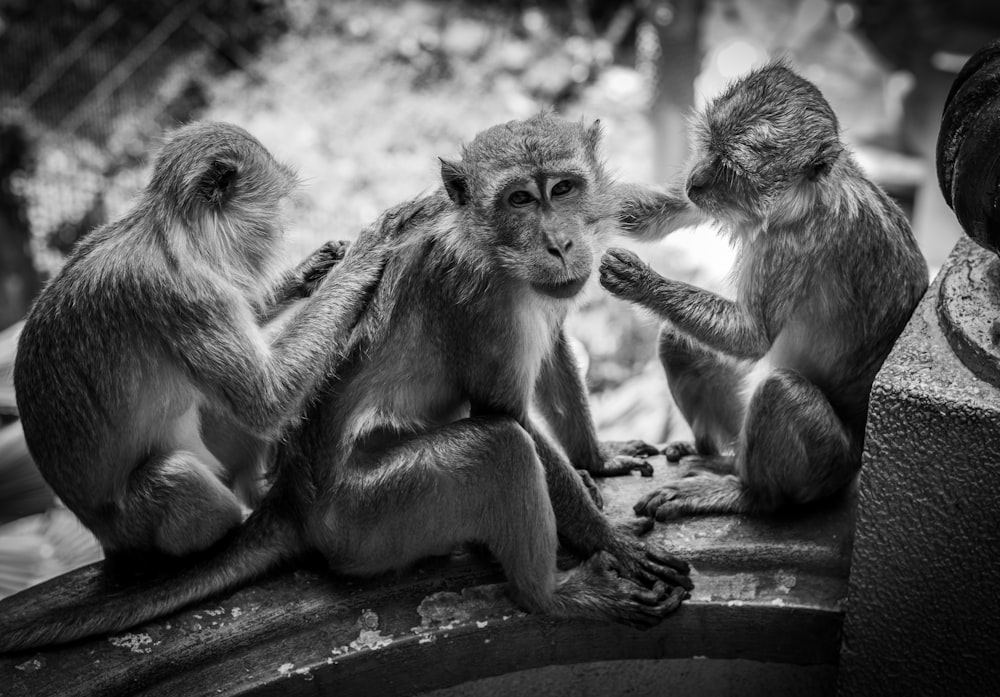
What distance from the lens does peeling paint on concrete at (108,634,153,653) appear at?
9.01ft

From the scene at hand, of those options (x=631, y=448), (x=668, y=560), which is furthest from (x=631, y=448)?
(x=668, y=560)

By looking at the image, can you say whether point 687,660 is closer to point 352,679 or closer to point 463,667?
point 463,667

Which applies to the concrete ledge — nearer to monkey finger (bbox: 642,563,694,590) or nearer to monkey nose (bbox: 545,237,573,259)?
monkey finger (bbox: 642,563,694,590)

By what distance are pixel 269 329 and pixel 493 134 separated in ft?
3.51

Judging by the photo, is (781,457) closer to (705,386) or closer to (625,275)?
(705,386)

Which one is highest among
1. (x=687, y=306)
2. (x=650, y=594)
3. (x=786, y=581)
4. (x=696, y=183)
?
(x=696, y=183)

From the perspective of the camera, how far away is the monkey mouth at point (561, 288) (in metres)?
2.73

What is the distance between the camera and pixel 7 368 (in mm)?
4789

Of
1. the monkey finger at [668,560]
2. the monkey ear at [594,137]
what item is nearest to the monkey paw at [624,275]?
the monkey ear at [594,137]

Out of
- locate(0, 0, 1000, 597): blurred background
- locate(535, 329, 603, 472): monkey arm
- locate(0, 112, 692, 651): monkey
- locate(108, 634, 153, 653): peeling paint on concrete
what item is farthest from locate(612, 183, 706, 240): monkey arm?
locate(0, 0, 1000, 597): blurred background

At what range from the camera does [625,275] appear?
3064mm

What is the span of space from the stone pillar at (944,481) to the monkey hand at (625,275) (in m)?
0.78

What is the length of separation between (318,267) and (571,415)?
1048mm

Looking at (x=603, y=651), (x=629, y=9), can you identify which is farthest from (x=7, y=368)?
(x=629, y=9)
